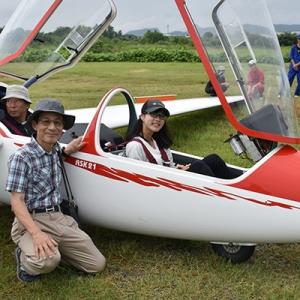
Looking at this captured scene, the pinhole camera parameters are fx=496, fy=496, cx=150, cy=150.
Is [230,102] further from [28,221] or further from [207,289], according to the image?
[28,221]

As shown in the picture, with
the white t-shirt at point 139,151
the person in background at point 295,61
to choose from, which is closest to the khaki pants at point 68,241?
the white t-shirt at point 139,151

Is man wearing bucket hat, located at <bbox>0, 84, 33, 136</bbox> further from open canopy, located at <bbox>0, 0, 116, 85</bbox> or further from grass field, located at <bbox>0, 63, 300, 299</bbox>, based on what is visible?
grass field, located at <bbox>0, 63, 300, 299</bbox>

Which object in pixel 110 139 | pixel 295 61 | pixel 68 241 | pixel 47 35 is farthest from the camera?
pixel 295 61

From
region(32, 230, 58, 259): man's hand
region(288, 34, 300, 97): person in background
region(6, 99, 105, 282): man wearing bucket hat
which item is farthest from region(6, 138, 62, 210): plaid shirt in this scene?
region(288, 34, 300, 97): person in background

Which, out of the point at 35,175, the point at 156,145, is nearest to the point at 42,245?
the point at 35,175

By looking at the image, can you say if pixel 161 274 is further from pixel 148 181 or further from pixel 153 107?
pixel 153 107

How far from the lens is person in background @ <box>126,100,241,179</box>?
389 centimetres

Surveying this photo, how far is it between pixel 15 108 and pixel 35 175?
120 cm

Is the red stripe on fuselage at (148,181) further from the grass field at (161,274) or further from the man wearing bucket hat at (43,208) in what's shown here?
the grass field at (161,274)

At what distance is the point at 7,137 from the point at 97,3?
1.52 meters

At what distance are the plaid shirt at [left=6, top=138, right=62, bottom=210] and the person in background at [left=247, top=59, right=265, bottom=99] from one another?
4.95ft

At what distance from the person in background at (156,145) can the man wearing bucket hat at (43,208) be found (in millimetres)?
583

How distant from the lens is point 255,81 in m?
3.47

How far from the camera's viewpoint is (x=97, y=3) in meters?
4.68
